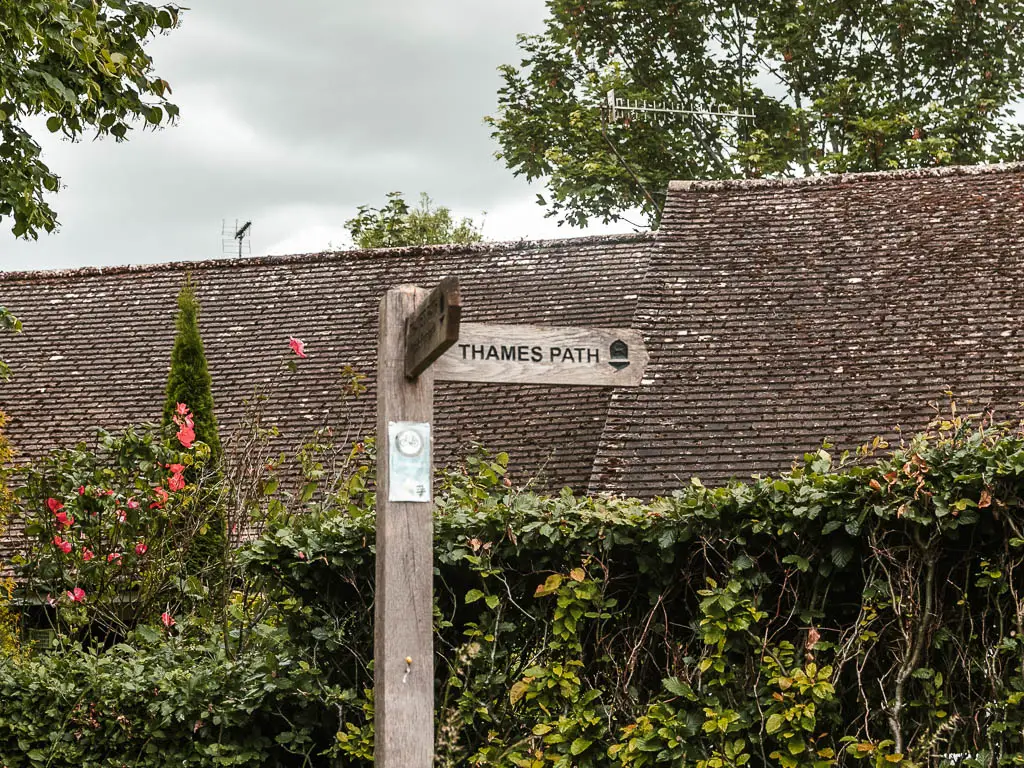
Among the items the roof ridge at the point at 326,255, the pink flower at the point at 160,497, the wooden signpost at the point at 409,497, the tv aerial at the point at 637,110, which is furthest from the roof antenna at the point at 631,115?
the wooden signpost at the point at 409,497

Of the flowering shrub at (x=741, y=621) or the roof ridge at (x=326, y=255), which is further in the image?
the roof ridge at (x=326, y=255)

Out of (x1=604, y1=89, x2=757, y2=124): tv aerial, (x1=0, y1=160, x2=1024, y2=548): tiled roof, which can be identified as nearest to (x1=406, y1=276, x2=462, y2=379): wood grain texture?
(x1=0, y1=160, x2=1024, y2=548): tiled roof

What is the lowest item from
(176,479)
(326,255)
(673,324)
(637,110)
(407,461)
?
(407,461)

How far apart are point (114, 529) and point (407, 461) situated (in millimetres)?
4884

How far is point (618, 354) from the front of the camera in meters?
4.98

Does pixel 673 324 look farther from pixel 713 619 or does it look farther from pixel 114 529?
pixel 713 619

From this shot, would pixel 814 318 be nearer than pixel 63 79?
No

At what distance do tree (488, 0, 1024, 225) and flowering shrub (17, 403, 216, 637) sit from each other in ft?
48.1

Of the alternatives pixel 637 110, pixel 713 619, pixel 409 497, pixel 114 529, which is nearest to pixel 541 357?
pixel 409 497

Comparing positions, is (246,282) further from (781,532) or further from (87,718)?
(781,532)

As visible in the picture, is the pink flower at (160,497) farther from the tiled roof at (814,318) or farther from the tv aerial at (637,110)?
the tv aerial at (637,110)

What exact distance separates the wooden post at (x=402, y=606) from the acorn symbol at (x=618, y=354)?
725 millimetres

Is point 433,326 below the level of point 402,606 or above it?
above

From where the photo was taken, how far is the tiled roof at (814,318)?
1158 centimetres
